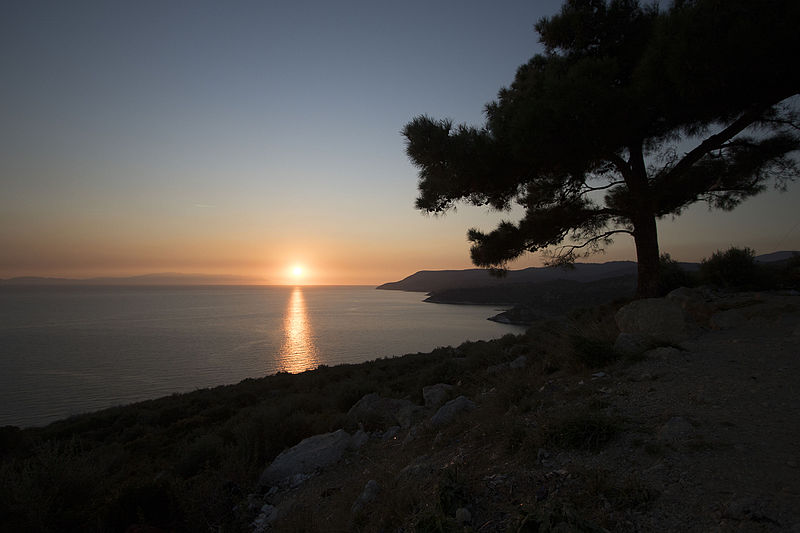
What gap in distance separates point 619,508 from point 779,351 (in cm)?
429

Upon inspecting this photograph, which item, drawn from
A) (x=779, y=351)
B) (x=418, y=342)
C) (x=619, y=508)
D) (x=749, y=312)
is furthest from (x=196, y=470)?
(x=418, y=342)

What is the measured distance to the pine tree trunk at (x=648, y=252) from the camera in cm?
864

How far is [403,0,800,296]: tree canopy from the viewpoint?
6.44 meters

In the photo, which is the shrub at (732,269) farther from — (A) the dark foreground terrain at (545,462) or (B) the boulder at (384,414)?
(B) the boulder at (384,414)

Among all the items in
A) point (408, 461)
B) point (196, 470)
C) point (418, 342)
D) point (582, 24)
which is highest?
point (582, 24)

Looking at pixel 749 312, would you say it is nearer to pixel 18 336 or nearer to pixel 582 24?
pixel 582 24

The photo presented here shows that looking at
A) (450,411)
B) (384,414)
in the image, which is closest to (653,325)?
(450,411)

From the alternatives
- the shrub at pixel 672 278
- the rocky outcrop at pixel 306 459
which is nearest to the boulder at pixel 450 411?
the rocky outcrop at pixel 306 459

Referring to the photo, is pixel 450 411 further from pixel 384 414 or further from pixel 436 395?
pixel 436 395

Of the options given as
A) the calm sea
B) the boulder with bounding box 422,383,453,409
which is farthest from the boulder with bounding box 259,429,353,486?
the calm sea

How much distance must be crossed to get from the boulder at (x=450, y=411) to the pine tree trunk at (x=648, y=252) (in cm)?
613

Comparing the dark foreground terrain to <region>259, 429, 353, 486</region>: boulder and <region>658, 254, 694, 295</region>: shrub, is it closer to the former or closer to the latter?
<region>259, 429, 353, 486</region>: boulder

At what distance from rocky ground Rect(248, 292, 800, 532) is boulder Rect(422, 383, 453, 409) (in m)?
1.37

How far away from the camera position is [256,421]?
688cm
